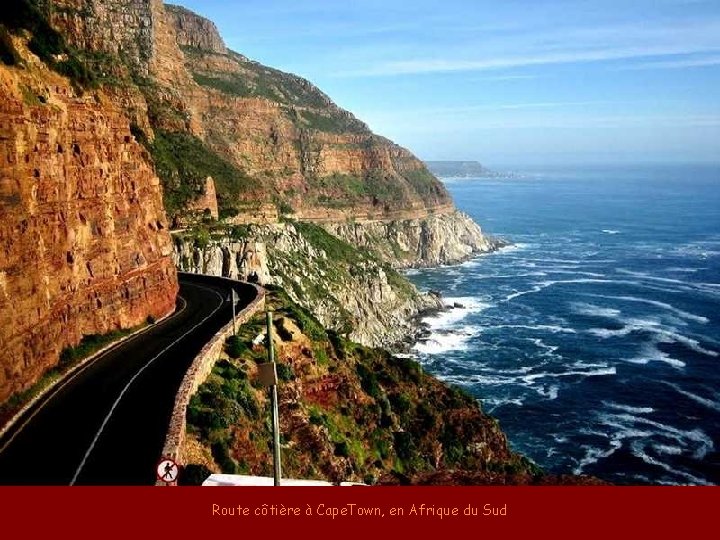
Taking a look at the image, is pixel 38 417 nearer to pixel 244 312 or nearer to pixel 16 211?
pixel 16 211

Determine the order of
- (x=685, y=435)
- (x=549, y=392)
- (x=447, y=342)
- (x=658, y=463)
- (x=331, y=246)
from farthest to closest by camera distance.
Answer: (x=331, y=246) < (x=447, y=342) < (x=549, y=392) < (x=685, y=435) < (x=658, y=463)

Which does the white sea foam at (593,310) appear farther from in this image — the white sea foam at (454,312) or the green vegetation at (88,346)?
the green vegetation at (88,346)

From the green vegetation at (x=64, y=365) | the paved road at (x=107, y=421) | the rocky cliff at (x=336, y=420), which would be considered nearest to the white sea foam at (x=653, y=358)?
the rocky cliff at (x=336, y=420)

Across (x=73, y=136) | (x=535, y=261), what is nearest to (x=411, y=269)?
Result: (x=535, y=261)

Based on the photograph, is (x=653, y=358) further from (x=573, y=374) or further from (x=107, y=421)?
(x=107, y=421)

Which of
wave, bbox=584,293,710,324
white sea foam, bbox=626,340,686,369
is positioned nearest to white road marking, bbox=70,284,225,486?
white sea foam, bbox=626,340,686,369

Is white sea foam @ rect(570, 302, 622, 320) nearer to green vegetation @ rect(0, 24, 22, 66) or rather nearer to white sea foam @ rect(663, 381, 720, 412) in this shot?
white sea foam @ rect(663, 381, 720, 412)

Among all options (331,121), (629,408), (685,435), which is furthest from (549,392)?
(331,121)
